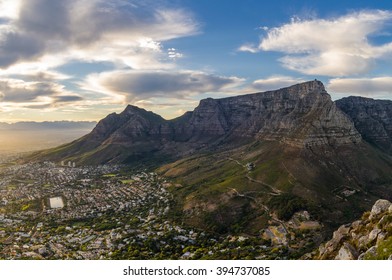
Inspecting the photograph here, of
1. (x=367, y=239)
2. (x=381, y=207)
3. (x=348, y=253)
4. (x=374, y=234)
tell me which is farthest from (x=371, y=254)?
(x=381, y=207)

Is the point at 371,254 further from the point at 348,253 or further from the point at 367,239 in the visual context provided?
the point at 367,239

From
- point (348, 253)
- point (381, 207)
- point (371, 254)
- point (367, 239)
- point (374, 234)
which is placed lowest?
point (348, 253)

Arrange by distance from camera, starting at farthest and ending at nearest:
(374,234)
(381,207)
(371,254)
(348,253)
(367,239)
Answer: (381,207) < (367,239) < (374,234) < (348,253) < (371,254)

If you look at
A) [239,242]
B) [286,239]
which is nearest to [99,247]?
[239,242]

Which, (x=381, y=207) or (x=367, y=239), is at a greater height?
(x=381, y=207)

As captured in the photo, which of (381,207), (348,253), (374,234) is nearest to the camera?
(348,253)

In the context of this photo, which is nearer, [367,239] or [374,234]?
[374,234]

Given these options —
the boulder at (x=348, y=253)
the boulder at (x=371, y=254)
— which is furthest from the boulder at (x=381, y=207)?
the boulder at (x=371, y=254)

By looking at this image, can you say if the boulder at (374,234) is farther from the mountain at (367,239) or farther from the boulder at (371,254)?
the boulder at (371,254)
